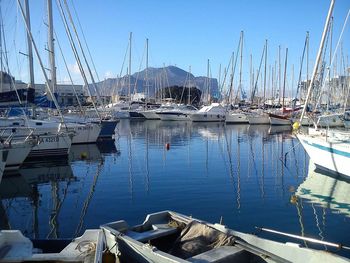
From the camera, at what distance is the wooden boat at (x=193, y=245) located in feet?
24.0

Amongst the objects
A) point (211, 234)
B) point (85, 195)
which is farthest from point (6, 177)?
point (211, 234)

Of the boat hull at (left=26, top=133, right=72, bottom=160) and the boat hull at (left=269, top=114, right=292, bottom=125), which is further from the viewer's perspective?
the boat hull at (left=269, top=114, right=292, bottom=125)

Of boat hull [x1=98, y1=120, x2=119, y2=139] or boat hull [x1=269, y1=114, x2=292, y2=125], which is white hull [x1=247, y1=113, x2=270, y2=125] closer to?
boat hull [x1=269, y1=114, x2=292, y2=125]

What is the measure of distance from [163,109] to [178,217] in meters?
62.6

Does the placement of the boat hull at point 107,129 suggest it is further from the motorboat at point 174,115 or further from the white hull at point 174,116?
the white hull at point 174,116

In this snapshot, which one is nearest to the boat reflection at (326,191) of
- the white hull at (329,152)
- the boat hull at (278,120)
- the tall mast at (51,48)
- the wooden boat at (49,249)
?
the white hull at (329,152)

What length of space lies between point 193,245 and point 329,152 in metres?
13.1

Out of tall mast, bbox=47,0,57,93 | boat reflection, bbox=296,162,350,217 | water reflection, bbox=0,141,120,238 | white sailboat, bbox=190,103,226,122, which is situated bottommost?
water reflection, bbox=0,141,120,238

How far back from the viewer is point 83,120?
33.5 m

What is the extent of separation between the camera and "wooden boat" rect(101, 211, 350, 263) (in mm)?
7305

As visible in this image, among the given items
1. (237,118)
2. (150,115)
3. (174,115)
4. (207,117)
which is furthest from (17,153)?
(150,115)

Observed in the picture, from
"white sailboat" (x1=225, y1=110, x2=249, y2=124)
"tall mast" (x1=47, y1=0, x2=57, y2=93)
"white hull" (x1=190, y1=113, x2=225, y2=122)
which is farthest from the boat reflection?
"white hull" (x1=190, y1=113, x2=225, y2=122)

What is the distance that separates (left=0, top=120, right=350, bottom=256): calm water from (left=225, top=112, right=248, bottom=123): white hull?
3519 centimetres

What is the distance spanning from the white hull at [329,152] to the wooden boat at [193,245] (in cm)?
1165
